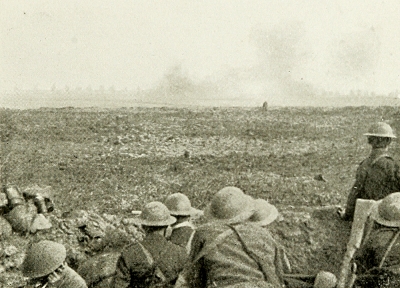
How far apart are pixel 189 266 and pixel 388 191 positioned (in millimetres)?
2901

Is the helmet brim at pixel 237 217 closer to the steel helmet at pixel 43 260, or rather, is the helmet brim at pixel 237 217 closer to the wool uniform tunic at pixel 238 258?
the wool uniform tunic at pixel 238 258

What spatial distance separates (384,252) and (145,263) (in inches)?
81.7

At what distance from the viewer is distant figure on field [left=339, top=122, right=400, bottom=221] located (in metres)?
5.46

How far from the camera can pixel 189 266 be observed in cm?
367

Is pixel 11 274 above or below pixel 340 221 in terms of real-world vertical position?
below

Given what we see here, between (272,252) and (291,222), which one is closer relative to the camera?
(272,252)

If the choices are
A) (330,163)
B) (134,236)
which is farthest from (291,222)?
(330,163)

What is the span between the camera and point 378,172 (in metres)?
5.51

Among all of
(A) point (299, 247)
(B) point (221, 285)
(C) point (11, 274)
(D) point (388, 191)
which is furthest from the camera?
(C) point (11, 274)

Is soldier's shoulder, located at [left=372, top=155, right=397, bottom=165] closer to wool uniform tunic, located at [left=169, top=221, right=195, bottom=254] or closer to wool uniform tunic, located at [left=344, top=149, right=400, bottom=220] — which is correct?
wool uniform tunic, located at [left=344, top=149, right=400, bottom=220]

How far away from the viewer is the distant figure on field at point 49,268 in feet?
11.9

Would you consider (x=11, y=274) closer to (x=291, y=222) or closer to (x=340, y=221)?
(x=291, y=222)

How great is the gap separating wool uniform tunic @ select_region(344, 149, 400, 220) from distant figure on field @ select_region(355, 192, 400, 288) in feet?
3.56

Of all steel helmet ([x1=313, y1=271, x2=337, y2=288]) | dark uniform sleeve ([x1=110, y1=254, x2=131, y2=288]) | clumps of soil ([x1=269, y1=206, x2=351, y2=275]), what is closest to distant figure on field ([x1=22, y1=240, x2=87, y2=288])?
dark uniform sleeve ([x1=110, y1=254, x2=131, y2=288])
